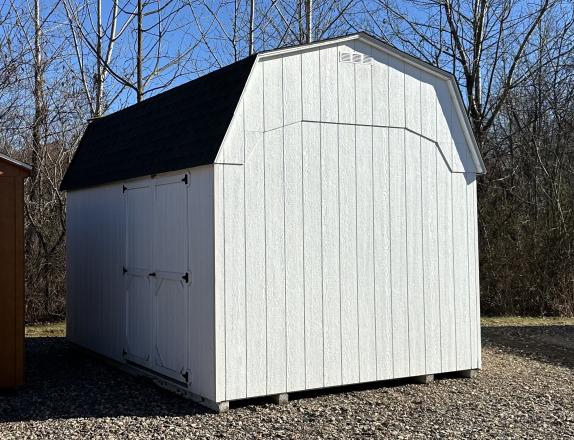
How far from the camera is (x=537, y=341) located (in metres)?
11.3

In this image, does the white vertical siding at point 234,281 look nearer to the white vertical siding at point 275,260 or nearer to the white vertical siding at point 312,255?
the white vertical siding at point 275,260

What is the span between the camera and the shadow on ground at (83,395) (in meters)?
6.68

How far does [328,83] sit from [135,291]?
3.18 metres

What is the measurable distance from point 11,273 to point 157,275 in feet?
4.74

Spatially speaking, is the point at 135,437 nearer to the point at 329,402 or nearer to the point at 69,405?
the point at 69,405

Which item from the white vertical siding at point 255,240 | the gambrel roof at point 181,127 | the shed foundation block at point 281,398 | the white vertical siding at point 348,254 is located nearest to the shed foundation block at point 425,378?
the white vertical siding at point 348,254

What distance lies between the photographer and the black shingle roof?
6.91 metres

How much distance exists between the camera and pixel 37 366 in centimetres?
923

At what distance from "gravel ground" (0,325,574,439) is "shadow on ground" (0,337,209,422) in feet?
0.03

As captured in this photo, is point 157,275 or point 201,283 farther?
point 157,275

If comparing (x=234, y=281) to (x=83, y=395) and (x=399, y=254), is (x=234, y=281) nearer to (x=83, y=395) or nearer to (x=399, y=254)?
(x=399, y=254)

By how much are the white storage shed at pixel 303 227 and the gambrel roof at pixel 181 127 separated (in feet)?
0.09

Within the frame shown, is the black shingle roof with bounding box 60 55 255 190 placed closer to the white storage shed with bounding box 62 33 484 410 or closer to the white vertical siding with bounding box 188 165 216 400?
the white storage shed with bounding box 62 33 484 410

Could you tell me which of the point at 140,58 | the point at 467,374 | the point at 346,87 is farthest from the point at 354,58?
the point at 140,58
